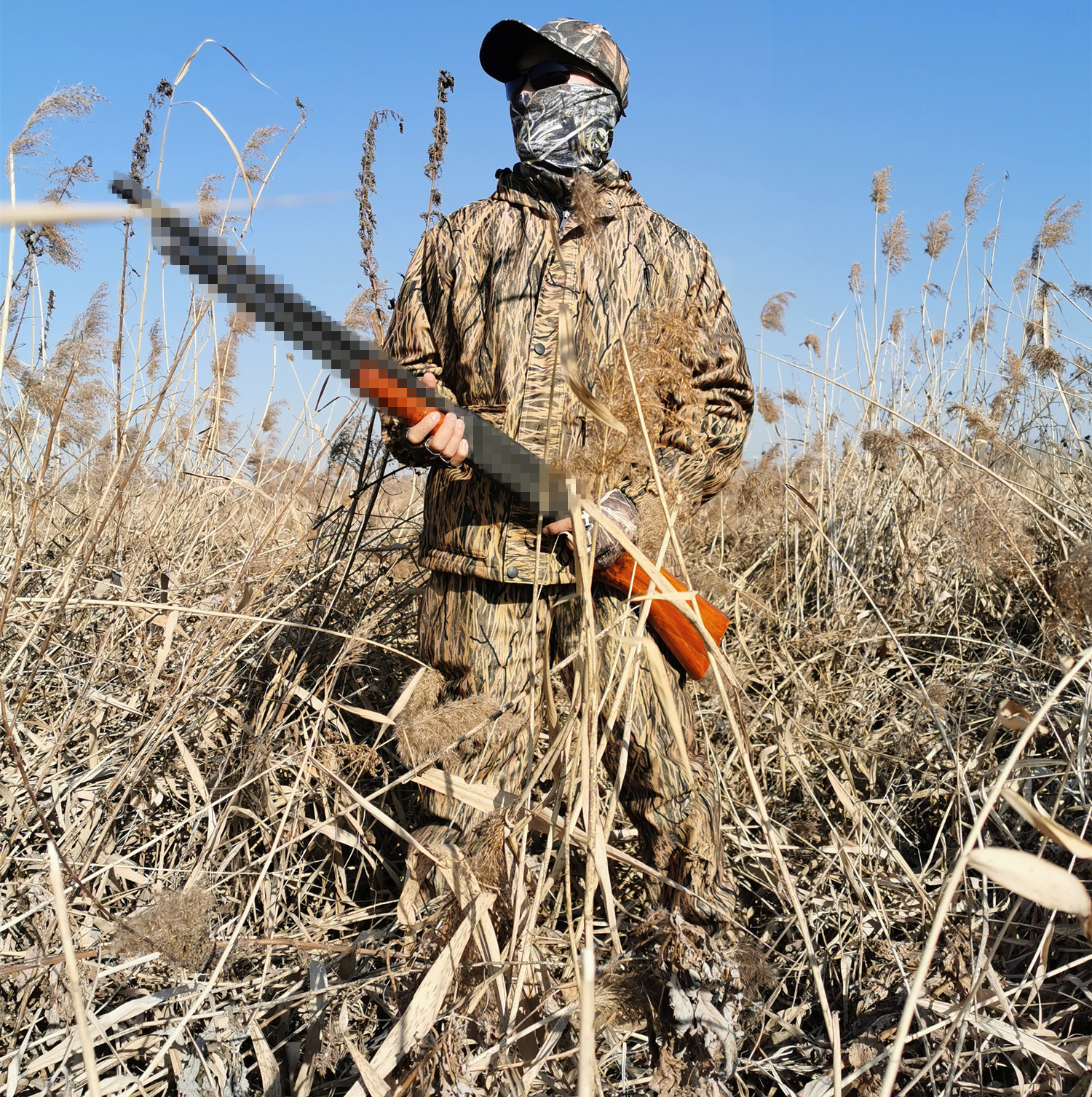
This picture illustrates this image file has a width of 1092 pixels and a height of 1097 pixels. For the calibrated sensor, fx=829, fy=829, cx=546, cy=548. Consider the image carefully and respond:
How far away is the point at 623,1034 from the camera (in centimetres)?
166

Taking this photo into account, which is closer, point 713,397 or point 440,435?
point 440,435

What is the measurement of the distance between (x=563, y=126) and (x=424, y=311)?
49 cm

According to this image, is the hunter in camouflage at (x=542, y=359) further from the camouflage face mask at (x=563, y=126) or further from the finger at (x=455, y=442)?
the finger at (x=455, y=442)

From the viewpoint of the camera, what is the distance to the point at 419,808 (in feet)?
7.02

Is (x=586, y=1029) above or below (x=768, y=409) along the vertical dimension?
below

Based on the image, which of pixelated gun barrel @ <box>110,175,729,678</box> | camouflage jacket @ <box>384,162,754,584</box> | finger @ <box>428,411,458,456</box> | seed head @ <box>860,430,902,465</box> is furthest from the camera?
seed head @ <box>860,430,902,465</box>

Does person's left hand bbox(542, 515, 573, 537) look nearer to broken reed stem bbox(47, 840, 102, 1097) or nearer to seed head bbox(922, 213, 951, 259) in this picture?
broken reed stem bbox(47, 840, 102, 1097)

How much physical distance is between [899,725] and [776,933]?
778mm

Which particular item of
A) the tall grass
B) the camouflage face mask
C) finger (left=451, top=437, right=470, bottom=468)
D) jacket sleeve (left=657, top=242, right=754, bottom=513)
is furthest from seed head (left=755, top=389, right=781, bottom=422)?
finger (left=451, top=437, right=470, bottom=468)

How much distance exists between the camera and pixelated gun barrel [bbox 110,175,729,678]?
1.14 metres

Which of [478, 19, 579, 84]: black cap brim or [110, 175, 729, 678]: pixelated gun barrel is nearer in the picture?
[110, 175, 729, 678]: pixelated gun barrel

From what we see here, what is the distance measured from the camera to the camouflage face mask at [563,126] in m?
1.75

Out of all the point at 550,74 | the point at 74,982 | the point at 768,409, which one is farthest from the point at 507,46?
the point at 768,409

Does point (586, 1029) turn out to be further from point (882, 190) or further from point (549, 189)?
point (882, 190)
